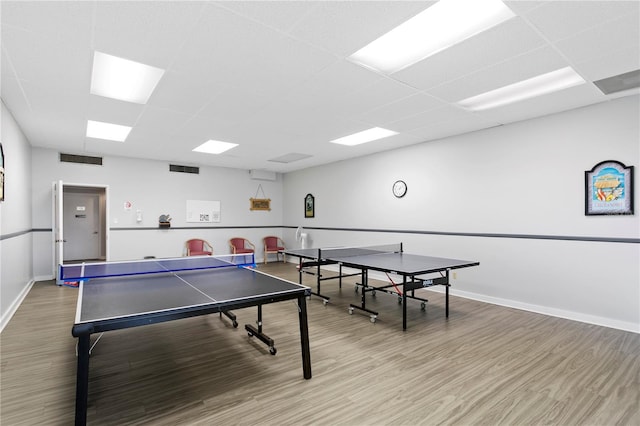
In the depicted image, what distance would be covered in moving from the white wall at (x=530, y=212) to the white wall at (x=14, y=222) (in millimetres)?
6288

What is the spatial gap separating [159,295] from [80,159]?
6712mm

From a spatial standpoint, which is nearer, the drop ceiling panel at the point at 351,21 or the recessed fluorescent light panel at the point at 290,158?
the drop ceiling panel at the point at 351,21

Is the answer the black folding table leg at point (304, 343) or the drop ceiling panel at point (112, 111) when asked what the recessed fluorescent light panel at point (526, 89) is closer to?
the black folding table leg at point (304, 343)

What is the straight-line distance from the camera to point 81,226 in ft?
33.8

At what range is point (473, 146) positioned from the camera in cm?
559

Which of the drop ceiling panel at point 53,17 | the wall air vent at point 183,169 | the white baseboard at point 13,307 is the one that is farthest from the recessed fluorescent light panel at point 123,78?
the wall air vent at point 183,169

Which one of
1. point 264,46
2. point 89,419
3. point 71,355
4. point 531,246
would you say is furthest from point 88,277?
point 531,246

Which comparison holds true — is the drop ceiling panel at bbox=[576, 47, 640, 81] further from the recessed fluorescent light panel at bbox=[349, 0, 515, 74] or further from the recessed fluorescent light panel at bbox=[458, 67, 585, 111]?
the recessed fluorescent light panel at bbox=[349, 0, 515, 74]

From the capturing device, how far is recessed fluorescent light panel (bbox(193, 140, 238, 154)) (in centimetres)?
663

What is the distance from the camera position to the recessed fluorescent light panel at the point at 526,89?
11.9ft

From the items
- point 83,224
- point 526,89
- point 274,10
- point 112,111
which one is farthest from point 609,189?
point 83,224

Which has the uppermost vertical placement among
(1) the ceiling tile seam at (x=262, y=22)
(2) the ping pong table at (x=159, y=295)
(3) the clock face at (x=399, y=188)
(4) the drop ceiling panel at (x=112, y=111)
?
(1) the ceiling tile seam at (x=262, y=22)

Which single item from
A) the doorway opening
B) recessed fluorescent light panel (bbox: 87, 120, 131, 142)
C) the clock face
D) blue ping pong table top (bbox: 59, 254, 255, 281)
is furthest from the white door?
the clock face

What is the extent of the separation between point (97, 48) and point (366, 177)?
18.7ft
